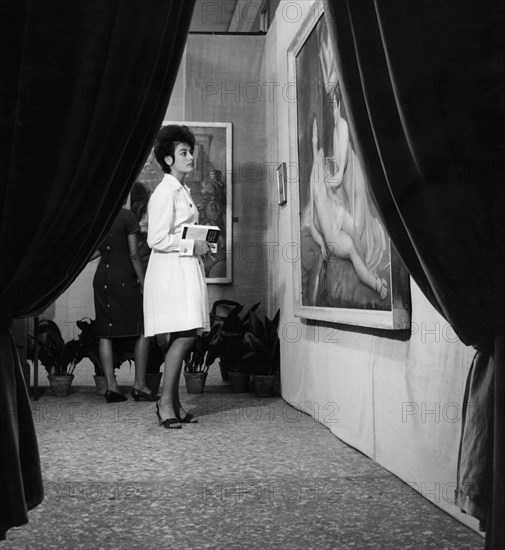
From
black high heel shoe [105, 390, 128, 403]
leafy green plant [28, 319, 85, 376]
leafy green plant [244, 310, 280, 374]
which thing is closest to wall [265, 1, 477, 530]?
leafy green plant [244, 310, 280, 374]

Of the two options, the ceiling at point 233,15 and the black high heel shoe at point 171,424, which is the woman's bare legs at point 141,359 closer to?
the black high heel shoe at point 171,424

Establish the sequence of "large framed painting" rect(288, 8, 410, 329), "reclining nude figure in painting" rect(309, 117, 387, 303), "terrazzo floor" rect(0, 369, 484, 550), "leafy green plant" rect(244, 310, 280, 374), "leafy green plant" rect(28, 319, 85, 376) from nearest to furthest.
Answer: "terrazzo floor" rect(0, 369, 484, 550), "large framed painting" rect(288, 8, 410, 329), "reclining nude figure in painting" rect(309, 117, 387, 303), "leafy green plant" rect(244, 310, 280, 374), "leafy green plant" rect(28, 319, 85, 376)

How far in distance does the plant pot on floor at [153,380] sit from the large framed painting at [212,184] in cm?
123

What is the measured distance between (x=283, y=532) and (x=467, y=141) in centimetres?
148

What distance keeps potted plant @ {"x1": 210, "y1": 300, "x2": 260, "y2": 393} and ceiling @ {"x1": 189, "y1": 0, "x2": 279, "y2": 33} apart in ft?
11.8

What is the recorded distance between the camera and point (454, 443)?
2.71 m

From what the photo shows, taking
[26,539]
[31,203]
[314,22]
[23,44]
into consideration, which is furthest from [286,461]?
[314,22]

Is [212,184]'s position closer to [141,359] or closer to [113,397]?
[141,359]

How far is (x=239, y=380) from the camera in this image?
6.18 metres

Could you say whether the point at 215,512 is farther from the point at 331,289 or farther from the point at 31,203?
the point at 331,289

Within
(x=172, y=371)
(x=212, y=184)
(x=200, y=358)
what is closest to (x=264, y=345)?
(x=200, y=358)

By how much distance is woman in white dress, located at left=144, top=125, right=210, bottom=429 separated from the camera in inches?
175

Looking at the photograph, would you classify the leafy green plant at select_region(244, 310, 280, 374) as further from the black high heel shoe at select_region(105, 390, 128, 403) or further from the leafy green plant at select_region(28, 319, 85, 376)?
the leafy green plant at select_region(28, 319, 85, 376)

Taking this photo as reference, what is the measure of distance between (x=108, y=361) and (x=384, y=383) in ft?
9.56
